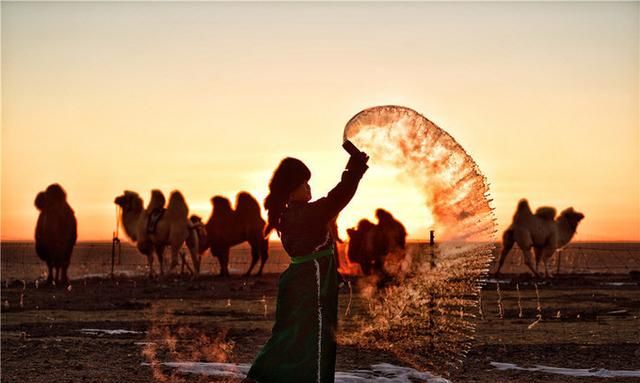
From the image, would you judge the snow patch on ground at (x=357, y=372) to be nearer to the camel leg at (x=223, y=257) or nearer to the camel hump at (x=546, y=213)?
the camel leg at (x=223, y=257)

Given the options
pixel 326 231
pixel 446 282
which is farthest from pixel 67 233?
pixel 326 231

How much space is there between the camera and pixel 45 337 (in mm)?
13359

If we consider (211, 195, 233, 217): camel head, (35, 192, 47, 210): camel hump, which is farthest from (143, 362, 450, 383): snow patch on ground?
(211, 195, 233, 217): camel head

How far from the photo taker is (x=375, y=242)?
21.8 m

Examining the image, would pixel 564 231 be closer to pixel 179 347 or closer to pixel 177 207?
pixel 177 207

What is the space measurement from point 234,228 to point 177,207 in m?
4.70

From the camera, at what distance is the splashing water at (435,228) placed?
8.15m

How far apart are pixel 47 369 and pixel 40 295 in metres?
12.3

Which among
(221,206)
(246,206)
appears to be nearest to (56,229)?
(221,206)

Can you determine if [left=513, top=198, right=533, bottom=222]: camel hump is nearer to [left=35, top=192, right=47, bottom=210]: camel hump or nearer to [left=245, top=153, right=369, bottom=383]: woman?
[left=35, top=192, right=47, bottom=210]: camel hump

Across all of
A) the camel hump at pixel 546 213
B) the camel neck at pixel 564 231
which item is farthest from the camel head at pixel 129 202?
the camel neck at pixel 564 231

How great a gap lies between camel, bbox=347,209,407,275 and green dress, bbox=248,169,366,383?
34.3 feet

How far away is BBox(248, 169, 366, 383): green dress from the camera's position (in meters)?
6.36

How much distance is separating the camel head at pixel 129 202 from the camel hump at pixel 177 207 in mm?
2044
